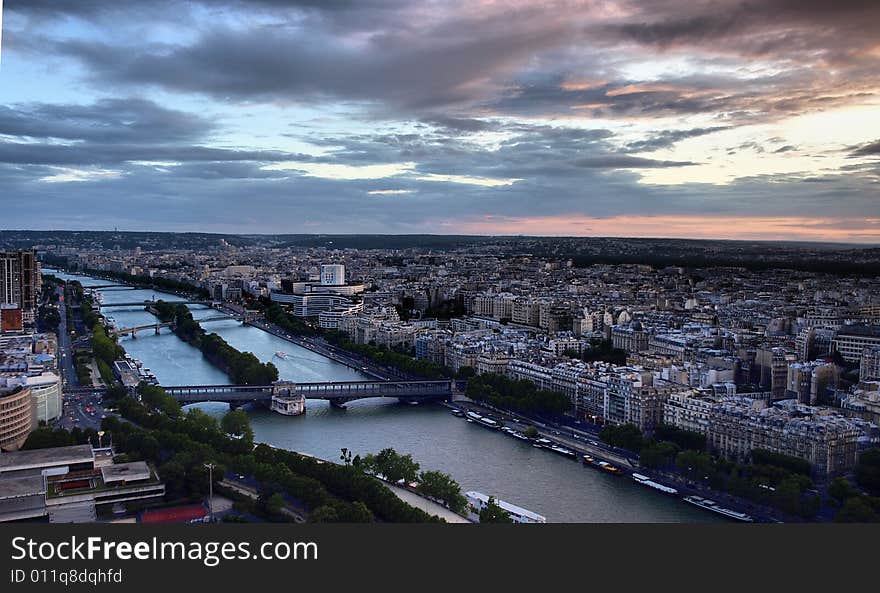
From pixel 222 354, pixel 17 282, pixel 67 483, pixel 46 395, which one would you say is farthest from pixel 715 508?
pixel 17 282

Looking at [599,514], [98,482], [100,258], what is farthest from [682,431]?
[100,258]

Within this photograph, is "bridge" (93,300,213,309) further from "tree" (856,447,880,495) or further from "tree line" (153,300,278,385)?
"tree" (856,447,880,495)

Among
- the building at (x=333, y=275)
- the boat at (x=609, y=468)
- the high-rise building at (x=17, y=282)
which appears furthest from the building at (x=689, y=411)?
the building at (x=333, y=275)

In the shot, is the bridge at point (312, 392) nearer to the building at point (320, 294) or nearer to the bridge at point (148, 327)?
the bridge at point (148, 327)

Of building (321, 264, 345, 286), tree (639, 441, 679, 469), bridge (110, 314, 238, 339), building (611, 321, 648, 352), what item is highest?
building (321, 264, 345, 286)

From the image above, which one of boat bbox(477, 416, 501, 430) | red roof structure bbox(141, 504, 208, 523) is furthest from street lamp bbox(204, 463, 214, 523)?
boat bbox(477, 416, 501, 430)

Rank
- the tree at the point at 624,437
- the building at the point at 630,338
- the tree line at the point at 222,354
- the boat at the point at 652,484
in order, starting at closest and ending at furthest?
1. the boat at the point at 652,484
2. the tree at the point at 624,437
3. the tree line at the point at 222,354
4. the building at the point at 630,338
